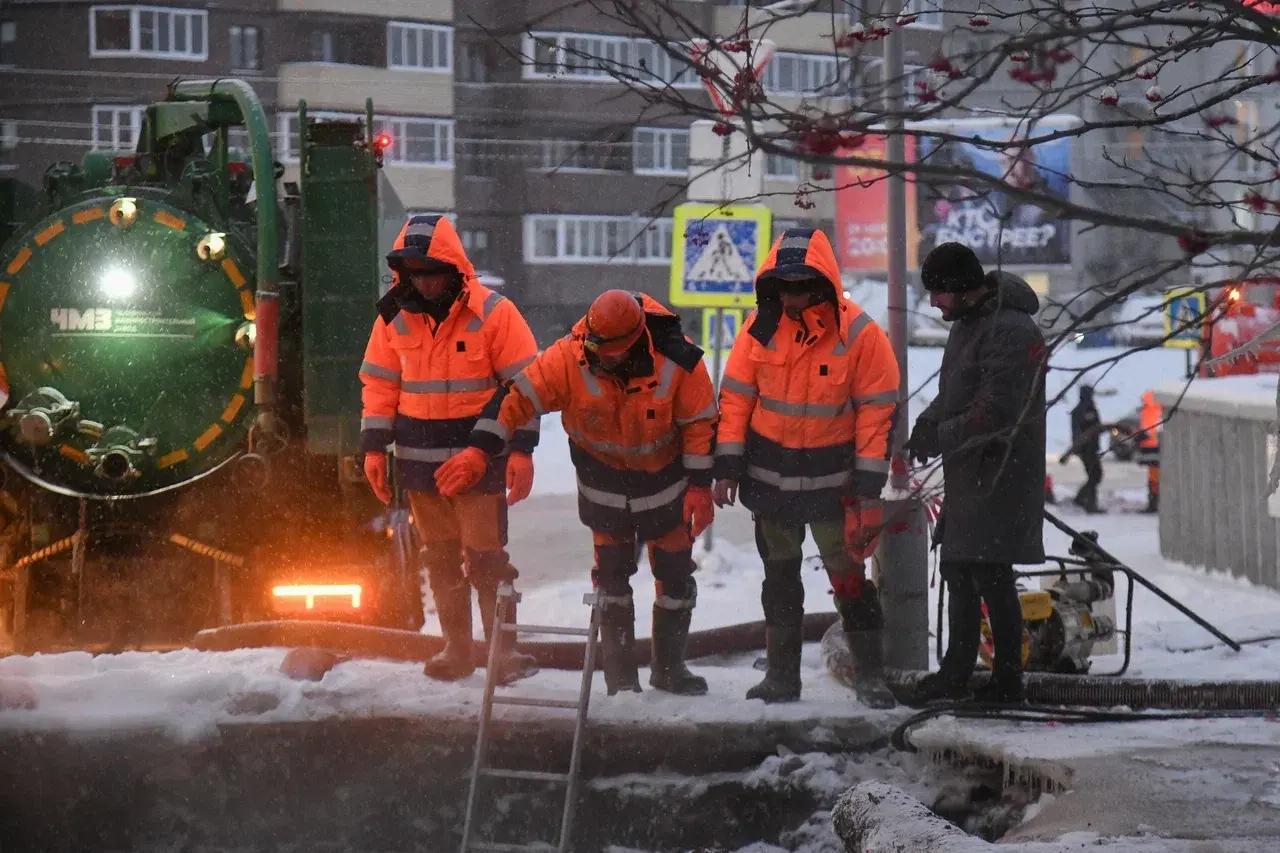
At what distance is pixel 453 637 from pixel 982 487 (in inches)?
84.0

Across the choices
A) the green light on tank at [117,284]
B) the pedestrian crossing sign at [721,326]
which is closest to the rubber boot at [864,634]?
the green light on tank at [117,284]

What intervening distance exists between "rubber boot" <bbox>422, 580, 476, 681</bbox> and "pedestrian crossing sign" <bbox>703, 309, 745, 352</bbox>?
5453mm

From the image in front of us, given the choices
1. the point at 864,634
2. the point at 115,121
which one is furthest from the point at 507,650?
the point at 115,121

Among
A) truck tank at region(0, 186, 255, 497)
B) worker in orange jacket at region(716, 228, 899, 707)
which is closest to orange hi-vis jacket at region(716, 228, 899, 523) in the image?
worker in orange jacket at region(716, 228, 899, 707)

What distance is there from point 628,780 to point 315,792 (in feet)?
3.64

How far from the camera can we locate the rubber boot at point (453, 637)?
7.36 meters

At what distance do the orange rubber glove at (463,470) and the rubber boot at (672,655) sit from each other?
2.97 ft

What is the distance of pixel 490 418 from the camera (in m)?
7.00

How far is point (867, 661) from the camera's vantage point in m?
7.09

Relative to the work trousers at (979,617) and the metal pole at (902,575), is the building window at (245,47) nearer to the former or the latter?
the metal pole at (902,575)

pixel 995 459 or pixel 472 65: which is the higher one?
pixel 472 65

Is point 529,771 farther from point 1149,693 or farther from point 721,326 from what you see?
point 721,326

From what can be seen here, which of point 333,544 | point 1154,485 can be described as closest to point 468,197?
point 1154,485

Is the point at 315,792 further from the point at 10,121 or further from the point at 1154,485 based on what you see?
the point at 10,121
